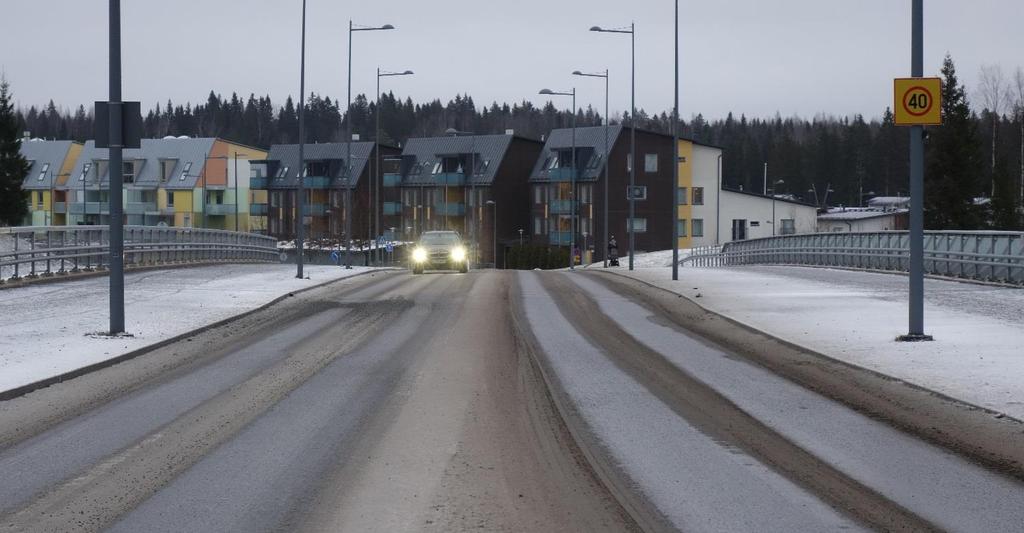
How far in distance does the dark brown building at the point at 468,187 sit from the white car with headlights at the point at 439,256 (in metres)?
49.4

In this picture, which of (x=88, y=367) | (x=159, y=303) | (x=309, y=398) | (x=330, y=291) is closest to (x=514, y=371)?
(x=309, y=398)

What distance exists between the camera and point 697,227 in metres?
97.8

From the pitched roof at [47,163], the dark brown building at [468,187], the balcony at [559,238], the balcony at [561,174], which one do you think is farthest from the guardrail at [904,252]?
the pitched roof at [47,163]

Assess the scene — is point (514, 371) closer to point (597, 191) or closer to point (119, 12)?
point (119, 12)

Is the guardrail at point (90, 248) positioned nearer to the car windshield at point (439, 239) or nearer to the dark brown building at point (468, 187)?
the car windshield at point (439, 239)

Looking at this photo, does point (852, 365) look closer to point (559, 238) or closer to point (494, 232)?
point (559, 238)

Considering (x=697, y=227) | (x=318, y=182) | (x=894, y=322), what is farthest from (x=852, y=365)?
(x=318, y=182)

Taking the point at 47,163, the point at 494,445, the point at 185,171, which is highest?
the point at 47,163

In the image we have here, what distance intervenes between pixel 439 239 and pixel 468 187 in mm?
57361

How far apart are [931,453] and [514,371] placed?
602 centimetres

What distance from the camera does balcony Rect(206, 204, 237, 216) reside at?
367 feet

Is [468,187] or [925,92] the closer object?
[925,92]

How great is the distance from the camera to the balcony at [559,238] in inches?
3762

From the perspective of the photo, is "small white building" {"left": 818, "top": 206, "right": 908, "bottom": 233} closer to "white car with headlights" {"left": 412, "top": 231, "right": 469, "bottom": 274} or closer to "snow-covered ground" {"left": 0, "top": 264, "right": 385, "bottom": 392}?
"white car with headlights" {"left": 412, "top": 231, "right": 469, "bottom": 274}
